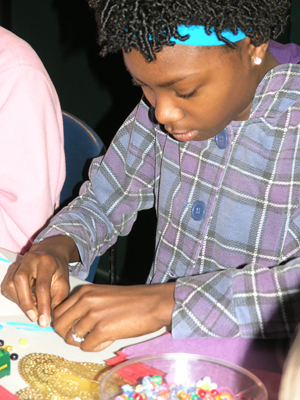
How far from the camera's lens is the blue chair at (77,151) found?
1.40m

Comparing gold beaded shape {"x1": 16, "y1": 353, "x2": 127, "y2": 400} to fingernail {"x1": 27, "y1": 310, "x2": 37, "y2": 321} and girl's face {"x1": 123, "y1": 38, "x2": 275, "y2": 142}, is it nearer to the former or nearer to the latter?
fingernail {"x1": 27, "y1": 310, "x2": 37, "y2": 321}

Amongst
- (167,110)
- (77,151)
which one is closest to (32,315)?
(167,110)

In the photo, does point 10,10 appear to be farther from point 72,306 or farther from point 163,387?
point 163,387

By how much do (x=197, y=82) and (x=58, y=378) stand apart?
496mm

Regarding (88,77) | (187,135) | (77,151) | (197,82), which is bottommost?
(88,77)

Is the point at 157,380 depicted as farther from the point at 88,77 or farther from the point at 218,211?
the point at 88,77

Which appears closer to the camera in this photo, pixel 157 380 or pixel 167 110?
pixel 157 380

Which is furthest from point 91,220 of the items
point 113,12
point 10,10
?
point 10,10

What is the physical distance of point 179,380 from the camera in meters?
0.70

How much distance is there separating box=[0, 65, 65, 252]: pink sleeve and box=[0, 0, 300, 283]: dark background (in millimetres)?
1079

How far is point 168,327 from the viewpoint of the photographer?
0.85 metres

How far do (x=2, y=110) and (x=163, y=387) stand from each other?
2.85 feet

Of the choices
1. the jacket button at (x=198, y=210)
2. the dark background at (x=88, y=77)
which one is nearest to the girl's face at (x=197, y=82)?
the jacket button at (x=198, y=210)

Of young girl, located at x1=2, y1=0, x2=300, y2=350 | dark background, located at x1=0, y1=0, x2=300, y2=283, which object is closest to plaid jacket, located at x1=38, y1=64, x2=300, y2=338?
young girl, located at x1=2, y1=0, x2=300, y2=350
